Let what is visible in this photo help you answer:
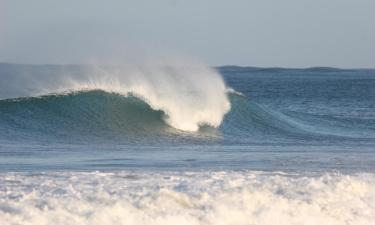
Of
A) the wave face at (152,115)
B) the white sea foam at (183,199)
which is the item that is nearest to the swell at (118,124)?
the wave face at (152,115)

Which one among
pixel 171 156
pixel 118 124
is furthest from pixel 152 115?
pixel 171 156

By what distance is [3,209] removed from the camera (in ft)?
31.9

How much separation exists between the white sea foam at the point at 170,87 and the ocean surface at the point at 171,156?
0.19ft

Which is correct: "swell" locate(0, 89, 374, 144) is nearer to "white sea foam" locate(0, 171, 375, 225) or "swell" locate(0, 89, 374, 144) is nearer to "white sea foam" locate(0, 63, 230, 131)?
"white sea foam" locate(0, 63, 230, 131)

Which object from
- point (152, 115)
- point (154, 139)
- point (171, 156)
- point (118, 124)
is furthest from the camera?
point (152, 115)

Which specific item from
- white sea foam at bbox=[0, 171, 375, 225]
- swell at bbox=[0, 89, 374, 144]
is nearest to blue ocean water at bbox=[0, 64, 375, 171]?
swell at bbox=[0, 89, 374, 144]

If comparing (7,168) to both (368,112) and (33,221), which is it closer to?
(33,221)

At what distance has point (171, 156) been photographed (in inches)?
675

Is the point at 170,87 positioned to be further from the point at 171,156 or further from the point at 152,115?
the point at 171,156

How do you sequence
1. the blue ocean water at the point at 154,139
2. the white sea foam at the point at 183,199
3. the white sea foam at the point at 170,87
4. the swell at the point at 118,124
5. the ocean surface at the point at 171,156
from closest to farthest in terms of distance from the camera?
the white sea foam at the point at 183,199 < the ocean surface at the point at 171,156 < the blue ocean water at the point at 154,139 < the swell at the point at 118,124 < the white sea foam at the point at 170,87

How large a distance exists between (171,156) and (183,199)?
6.66 meters

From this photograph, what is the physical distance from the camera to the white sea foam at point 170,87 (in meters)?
26.1

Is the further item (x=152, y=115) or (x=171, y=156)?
(x=152, y=115)

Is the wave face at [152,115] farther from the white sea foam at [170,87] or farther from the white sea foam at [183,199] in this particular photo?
the white sea foam at [183,199]
